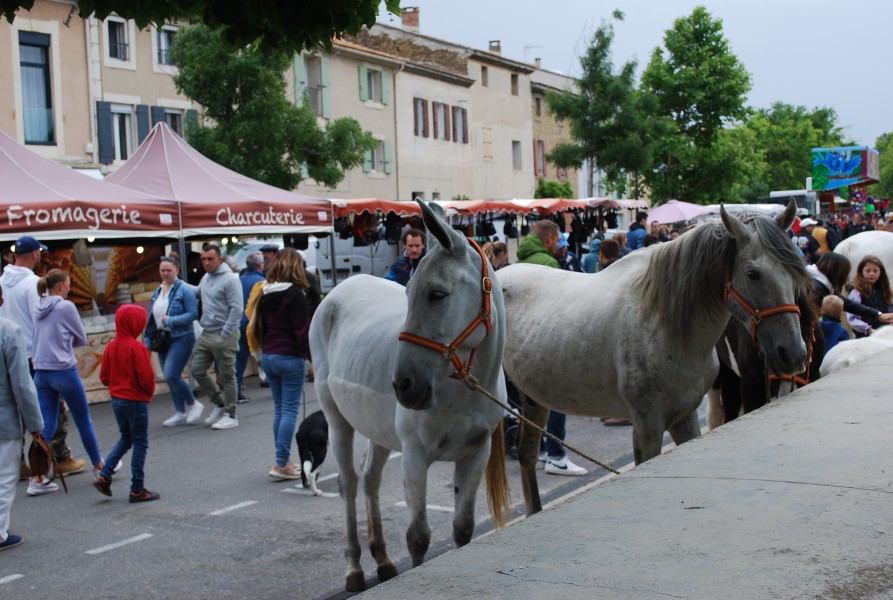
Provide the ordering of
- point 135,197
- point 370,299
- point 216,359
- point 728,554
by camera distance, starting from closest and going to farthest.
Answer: point 728,554 → point 370,299 → point 216,359 → point 135,197

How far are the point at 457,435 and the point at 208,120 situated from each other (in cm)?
2764

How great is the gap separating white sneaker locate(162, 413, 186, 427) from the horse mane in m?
7.64

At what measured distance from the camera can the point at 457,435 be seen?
4.67 m

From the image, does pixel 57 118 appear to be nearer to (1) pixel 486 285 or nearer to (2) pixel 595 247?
(2) pixel 595 247

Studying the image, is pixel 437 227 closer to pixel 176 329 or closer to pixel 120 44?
pixel 176 329

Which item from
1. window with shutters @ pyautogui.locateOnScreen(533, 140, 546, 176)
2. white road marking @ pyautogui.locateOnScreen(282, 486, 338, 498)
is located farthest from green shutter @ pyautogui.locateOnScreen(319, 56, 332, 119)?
white road marking @ pyautogui.locateOnScreen(282, 486, 338, 498)

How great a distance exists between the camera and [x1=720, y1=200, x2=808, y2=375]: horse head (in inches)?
190

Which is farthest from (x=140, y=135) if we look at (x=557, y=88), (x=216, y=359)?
(x=557, y=88)

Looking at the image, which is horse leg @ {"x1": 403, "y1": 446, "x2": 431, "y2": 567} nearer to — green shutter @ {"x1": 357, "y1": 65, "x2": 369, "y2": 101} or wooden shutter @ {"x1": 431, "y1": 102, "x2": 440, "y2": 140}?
green shutter @ {"x1": 357, "y1": 65, "x2": 369, "y2": 101}

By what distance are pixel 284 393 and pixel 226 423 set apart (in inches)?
115

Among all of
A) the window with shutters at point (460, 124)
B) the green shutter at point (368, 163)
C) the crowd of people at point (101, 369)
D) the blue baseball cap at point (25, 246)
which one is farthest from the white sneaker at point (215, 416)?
the window with shutters at point (460, 124)

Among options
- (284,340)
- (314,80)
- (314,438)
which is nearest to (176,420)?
(284,340)

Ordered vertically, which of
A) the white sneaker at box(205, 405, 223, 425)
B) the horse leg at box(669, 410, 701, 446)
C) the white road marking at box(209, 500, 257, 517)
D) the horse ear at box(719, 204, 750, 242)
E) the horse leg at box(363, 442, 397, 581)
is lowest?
the white road marking at box(209, 500, 257, 517)

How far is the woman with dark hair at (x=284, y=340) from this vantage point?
8570 mm
